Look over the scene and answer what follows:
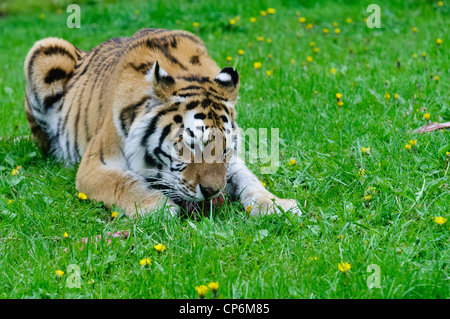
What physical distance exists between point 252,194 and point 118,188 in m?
0.99

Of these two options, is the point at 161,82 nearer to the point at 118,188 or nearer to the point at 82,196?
the point at 118,188

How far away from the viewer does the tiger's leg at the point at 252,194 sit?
378cm

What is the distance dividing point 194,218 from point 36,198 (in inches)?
48.0

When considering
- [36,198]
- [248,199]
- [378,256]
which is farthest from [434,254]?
[36,198]

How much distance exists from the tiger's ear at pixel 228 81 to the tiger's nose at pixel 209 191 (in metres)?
0.77

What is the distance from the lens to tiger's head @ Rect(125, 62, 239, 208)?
3.68 metres

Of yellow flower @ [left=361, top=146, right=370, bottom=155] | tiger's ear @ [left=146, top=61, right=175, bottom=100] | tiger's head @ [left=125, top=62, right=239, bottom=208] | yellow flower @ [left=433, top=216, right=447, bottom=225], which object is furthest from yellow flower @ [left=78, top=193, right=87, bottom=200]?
yellow flower @ [left=433, top=216, right=447, bottom=225]

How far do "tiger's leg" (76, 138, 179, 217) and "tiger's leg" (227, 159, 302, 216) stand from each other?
521 millimetres

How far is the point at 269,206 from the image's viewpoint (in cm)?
378

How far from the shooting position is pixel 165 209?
12.5ft

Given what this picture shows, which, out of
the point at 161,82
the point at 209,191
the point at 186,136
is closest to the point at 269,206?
the point at 209,191

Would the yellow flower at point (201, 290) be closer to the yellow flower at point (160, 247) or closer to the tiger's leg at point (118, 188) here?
the yellow flower at point (160, 247)

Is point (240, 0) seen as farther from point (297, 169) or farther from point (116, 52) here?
point (297, 169)

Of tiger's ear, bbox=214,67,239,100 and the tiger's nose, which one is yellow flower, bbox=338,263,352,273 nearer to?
the tiger's nose
